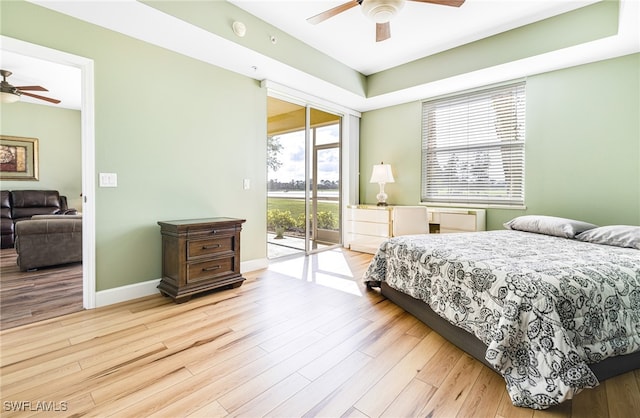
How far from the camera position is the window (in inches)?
154

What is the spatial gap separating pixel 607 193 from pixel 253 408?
4188mm

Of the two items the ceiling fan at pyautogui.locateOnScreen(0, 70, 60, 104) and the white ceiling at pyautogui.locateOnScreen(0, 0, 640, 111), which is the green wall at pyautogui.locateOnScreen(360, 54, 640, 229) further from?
the ceiling fan at pyautogui.locateOnScreen(0, 70, 60, 104)

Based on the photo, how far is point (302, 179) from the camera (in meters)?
4.68

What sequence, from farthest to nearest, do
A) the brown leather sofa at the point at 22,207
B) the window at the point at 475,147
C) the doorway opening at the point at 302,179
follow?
the brown leather sofa at the point at 22,207 < the doorway opening at the point at 302,179 < the window at the point at 475,147

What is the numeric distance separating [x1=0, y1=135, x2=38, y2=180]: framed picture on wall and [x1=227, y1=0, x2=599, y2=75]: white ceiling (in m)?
5.80

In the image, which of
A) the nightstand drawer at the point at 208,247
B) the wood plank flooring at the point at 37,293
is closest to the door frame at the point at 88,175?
the wood plank flooring at the point at 37,293

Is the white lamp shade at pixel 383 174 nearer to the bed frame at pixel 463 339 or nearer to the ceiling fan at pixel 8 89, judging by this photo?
the bed frame at pixel 463 339

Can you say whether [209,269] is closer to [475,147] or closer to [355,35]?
[355,35]

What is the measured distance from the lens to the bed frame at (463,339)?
162cm

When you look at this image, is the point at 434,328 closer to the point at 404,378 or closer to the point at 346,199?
the point at 404,378

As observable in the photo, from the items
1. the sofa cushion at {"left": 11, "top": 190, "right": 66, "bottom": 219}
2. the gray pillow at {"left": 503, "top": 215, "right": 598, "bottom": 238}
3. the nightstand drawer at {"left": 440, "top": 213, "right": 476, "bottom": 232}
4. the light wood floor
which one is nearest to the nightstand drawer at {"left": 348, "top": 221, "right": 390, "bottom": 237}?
the nightstand drawer at {"left": 440, "top": 213, "right": 476, "bottom": 232}

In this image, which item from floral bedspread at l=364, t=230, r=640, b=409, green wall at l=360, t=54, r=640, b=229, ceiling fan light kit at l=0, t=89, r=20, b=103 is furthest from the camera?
ceiling fan light kit at l=0, t=89, r=20, b=103

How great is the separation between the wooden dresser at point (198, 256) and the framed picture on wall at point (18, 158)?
5189 millimetres

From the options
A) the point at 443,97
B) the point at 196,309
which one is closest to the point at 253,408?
the point at 196,309
